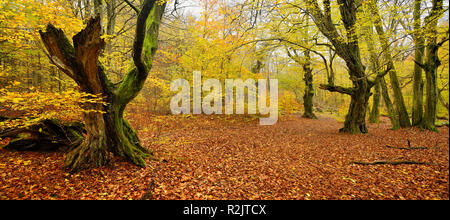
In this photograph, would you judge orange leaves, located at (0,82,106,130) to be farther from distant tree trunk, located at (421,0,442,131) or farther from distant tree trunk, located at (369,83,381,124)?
distant tree trunk, located at (369,83,381,124)

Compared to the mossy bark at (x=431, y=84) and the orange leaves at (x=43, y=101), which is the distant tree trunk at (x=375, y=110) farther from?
the orange leaves at (x=43, y=101)

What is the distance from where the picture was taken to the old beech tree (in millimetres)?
3231

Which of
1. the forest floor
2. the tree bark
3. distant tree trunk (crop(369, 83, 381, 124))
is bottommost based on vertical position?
the forest floor

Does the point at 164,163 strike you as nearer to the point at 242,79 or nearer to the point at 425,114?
the point at 242,79

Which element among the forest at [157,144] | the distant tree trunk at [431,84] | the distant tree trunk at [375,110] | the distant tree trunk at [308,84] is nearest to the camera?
the forest at [157,144]

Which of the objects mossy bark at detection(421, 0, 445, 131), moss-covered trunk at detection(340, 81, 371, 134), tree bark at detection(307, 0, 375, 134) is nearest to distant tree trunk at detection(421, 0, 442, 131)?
mossy bark at detection(421, 0, 445, 131)

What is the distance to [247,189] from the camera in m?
3.92

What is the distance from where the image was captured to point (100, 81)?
4105 mm

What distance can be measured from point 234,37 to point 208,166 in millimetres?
7633

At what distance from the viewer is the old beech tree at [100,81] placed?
3.23m

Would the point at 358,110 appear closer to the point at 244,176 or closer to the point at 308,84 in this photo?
the point at 244,176

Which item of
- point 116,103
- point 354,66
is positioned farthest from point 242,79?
point 116,103

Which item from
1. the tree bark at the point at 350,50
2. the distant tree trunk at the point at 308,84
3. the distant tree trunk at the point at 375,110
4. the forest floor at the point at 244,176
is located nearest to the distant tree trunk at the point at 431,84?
the tree bark at the point at 350,50

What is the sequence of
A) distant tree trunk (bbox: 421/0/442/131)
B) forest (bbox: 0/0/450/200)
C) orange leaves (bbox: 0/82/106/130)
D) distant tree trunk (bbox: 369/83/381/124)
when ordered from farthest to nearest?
distant tree trunk (bbox: 369/83/381/124) → distant tree trunk (bbox: 421/0/442/131) → forest (bbox: 0/0/450/200) → orange leaves (bbox: 0/82/106/130)
